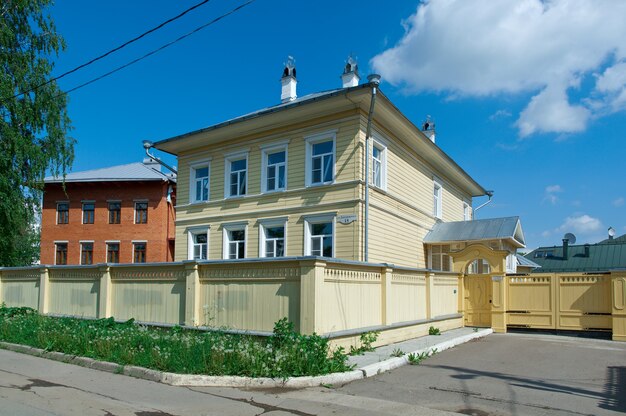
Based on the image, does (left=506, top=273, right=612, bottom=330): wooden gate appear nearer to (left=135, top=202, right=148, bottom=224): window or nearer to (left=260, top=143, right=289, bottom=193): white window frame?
(left=260, top=143, right=289, bottom=193): white window frame

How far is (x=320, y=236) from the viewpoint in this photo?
17906mm

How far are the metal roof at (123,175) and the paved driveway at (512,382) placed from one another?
27.7 metres

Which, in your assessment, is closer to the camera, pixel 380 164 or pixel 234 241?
pixel 380 164

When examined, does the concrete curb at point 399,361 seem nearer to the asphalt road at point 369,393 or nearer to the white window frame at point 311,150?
the asphalt road at point 369,393

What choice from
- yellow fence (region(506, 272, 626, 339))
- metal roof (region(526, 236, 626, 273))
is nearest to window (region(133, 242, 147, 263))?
yellow fence (region(506, 272, 626, 339))

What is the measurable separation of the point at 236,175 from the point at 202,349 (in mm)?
12737

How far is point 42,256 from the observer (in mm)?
36844

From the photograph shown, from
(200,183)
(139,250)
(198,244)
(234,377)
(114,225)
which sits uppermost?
(200,183)

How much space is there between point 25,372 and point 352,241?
33.4 ft

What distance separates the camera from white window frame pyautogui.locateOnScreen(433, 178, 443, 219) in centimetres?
2388

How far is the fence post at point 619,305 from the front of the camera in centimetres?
1462

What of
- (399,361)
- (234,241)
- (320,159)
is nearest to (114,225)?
(234,241)

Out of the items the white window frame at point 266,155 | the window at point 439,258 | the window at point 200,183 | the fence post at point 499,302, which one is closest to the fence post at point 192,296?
the white window frame at point 266,155

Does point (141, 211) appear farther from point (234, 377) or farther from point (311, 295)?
point (234, 377)
